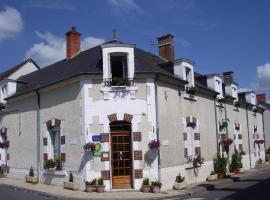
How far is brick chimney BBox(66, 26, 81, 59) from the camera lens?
20406 mm

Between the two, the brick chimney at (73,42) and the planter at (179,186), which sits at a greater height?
the brick chimney at (73,42)

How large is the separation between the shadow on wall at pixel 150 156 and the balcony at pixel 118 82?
2.74m

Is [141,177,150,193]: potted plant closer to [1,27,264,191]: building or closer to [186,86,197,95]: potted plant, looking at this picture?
[1,27,264,191]: building

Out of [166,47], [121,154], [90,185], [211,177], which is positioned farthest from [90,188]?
[166,47]

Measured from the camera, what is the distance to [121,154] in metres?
14.9

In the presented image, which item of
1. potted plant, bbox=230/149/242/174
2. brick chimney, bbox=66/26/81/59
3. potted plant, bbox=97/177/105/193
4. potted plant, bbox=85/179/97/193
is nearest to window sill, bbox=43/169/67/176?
potted plant, bbox=85/179/97/193

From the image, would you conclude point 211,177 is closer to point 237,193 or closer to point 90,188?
point 237,193

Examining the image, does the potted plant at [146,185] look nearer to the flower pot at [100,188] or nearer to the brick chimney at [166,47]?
the flower pot at [100,188]

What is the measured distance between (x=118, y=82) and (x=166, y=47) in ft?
27.1

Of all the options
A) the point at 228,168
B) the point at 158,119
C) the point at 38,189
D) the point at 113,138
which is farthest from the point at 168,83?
the point at 228,168

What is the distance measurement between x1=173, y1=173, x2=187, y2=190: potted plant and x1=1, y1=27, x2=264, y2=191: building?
184 mm

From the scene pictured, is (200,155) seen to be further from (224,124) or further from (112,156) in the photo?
(112,156)

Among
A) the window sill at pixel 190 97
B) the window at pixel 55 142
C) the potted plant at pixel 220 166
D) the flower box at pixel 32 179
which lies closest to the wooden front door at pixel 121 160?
the window at pixel 55 142

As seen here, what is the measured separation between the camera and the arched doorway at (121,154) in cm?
1474
